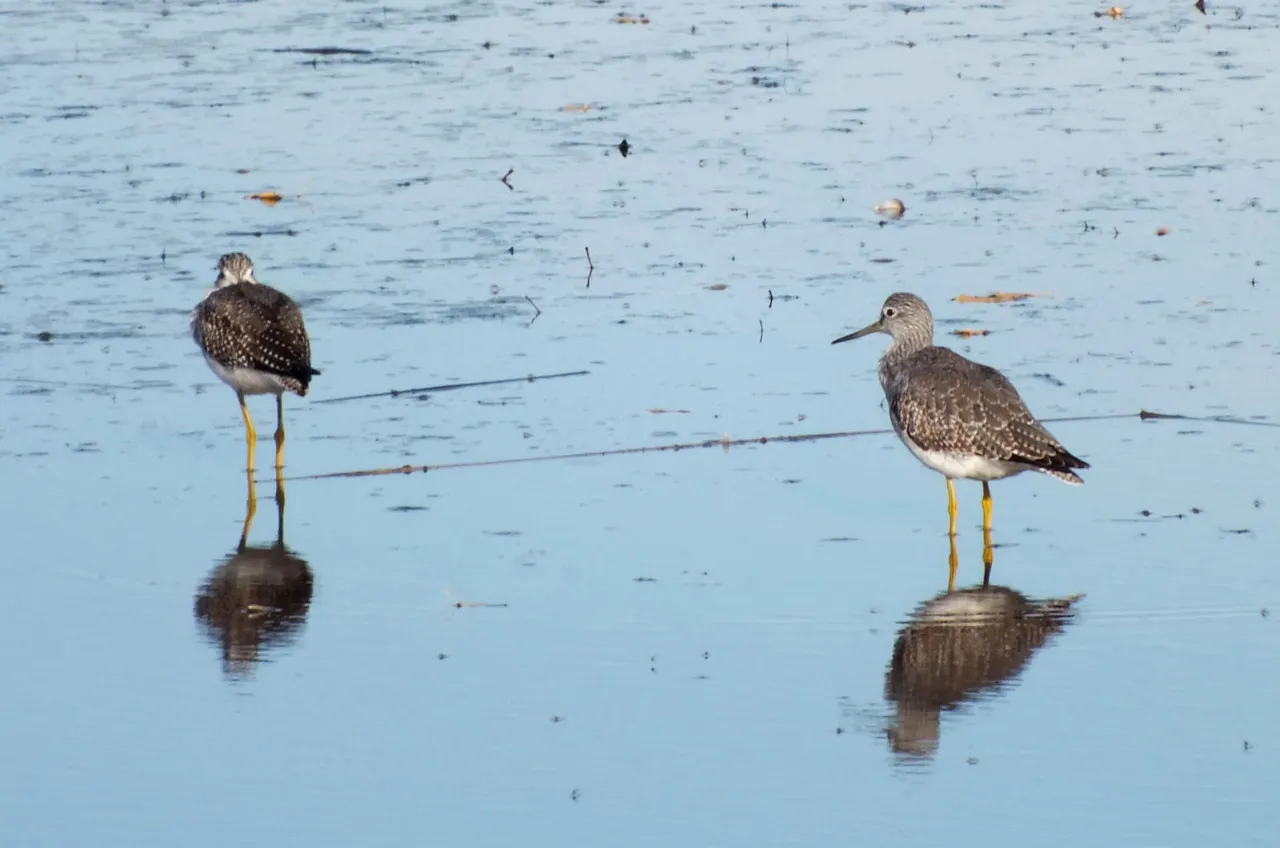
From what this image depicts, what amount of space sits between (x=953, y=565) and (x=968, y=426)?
0.78 m

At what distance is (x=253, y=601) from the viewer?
990 cm

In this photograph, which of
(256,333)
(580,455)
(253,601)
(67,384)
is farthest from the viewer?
(67,384)

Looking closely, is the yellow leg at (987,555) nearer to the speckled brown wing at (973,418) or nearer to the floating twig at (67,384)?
the speckled brown wing at (973,418)

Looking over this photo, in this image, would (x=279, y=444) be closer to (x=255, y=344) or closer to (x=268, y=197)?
(x=255, y=344)

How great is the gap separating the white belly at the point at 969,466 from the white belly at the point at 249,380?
12.1 ft

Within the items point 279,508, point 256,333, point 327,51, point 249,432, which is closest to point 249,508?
point 279,508

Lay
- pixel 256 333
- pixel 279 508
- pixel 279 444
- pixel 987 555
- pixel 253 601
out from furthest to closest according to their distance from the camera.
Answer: pixel 256 333, pixel 279 444, pixel 279 508, pixel 987 555, pixel 253 601

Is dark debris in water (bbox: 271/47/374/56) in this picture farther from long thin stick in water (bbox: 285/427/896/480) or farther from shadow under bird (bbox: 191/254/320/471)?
long thin stick in water (bbox: 285/427/896/480)

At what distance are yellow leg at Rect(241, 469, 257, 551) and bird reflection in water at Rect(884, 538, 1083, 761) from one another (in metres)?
3.38

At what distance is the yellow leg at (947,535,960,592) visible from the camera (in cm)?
995

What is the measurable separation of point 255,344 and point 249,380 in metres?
0.23

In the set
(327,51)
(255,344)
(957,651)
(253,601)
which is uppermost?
(327,51)

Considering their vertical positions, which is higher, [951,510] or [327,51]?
[327,51]

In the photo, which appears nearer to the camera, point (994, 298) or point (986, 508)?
point (986, 508)
